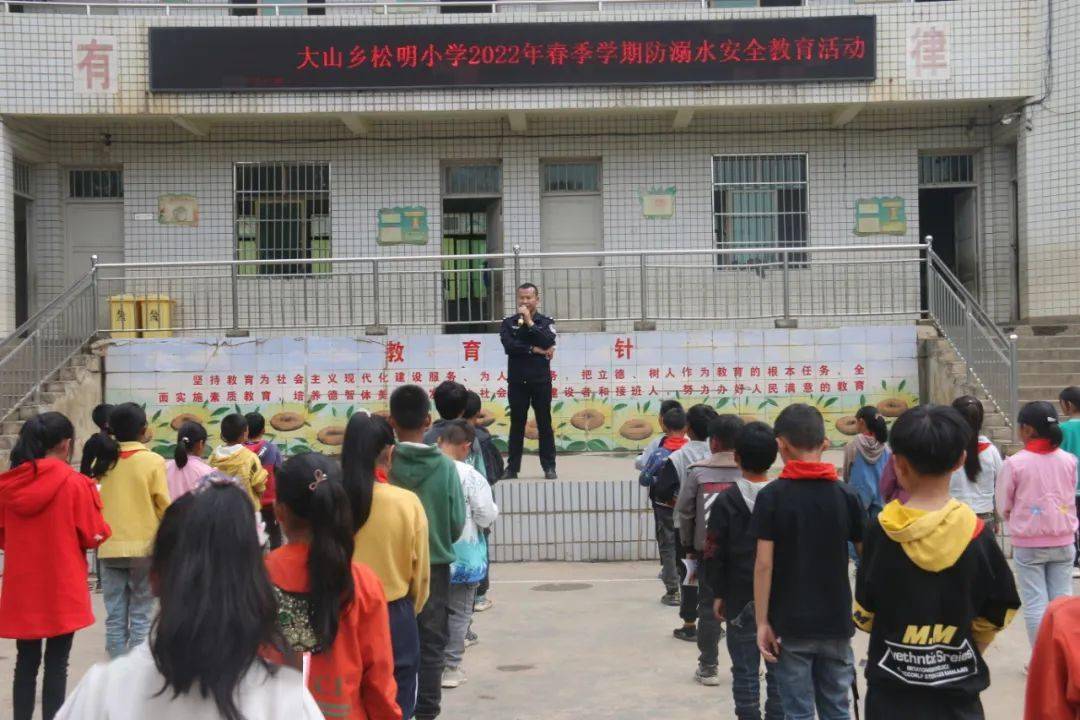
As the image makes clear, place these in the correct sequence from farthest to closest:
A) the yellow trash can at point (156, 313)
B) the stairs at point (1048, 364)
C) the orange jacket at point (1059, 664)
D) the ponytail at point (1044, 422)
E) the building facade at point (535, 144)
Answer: the building facade at point (535, 144) → the yellow trash can at point (156, 313) → the stairs at point (1048, 364) → the ponytail at point (1044, 422) → the orange jacket at point (1059, 664)

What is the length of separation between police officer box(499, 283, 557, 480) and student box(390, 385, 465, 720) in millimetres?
6054

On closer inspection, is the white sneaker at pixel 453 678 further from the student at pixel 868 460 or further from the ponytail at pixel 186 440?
the student at pixel 868 460

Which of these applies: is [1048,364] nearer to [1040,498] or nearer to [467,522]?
[1040,498]

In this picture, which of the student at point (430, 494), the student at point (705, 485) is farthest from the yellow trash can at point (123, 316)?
the student at point (430, 494)

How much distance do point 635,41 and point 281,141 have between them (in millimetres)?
5273

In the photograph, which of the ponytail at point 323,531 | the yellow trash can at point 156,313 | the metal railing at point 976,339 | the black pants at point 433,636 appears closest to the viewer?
the ponytail at point 323,531

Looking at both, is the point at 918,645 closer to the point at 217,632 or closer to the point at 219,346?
the point at 217,632

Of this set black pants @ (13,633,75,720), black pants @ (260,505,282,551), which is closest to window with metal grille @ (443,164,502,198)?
black pants @ (260,505,282,551)

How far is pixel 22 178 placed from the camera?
1678 centimetres

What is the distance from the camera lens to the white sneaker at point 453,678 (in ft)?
22.3

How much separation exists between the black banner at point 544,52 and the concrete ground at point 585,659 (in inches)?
329

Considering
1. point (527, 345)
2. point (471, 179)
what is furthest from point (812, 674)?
point (471, 179)

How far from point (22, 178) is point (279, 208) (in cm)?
360

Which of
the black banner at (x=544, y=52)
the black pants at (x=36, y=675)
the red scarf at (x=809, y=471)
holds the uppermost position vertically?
the black banner at (x=544, y=52)
